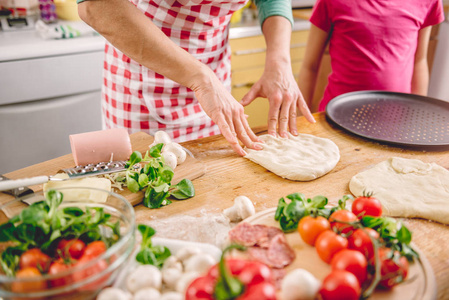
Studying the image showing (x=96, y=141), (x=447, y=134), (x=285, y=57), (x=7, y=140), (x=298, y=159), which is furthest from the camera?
(x=7, y=140)

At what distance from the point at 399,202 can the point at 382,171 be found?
6.4 inches

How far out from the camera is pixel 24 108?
6.32 ft

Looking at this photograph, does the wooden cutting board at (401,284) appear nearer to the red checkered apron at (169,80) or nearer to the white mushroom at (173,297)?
the white mushroom at (173,297)

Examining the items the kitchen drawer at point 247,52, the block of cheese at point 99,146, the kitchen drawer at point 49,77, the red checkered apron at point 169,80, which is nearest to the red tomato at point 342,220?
the block of cheese at point 99,146

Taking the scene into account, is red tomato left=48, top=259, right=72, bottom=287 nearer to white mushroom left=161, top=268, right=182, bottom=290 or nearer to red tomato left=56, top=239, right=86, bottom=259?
red tomato left=56, top=239, right=86, bottom=259

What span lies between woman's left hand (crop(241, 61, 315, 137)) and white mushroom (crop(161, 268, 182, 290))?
74cm

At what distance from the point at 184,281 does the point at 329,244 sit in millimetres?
257

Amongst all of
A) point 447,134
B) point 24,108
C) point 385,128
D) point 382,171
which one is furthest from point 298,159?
point 24,108

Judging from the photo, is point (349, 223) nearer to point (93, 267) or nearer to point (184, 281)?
point (184, 281)

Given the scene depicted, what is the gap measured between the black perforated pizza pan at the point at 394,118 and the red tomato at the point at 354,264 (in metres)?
0.69

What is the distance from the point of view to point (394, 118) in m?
1.29

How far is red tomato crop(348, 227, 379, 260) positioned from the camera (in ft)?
1.95

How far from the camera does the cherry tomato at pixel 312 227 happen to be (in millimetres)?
650

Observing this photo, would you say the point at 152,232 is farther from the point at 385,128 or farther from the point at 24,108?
the point at 24,108
